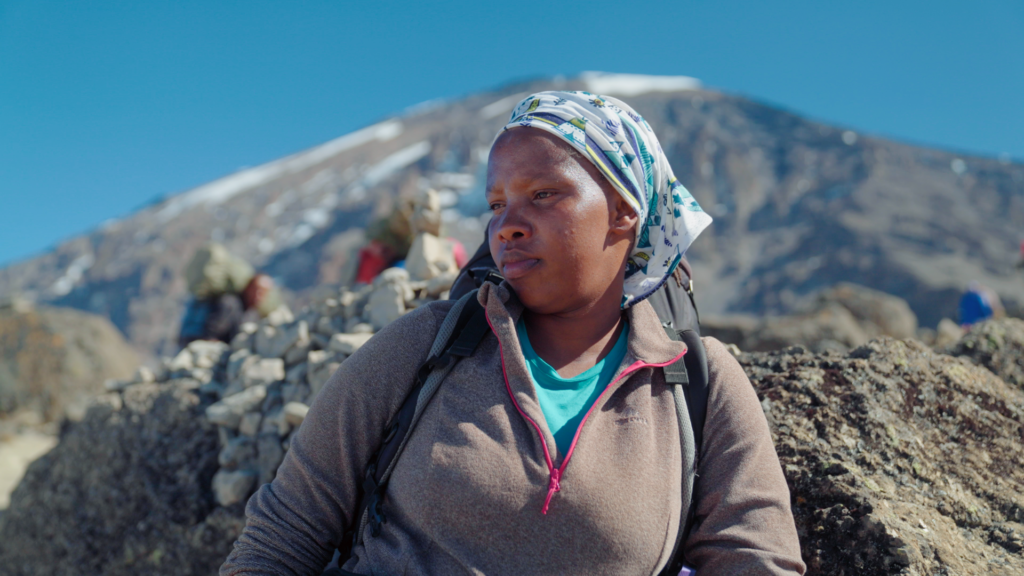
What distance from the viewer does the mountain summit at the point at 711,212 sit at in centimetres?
4891

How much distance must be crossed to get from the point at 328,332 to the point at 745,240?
62514mm

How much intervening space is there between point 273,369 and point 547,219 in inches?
92.4

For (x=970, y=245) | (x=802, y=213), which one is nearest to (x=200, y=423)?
(x=970, y=245)

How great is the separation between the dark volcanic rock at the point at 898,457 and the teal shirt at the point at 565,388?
793 mm

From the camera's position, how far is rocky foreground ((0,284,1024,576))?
182cm

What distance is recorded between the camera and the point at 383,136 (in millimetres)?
94250

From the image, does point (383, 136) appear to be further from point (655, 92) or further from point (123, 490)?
point (123, 490)

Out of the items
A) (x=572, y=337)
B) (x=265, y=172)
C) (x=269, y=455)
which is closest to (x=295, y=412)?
(x=269, y=455)

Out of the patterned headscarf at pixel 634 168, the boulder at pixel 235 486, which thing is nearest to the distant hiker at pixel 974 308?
the patterned headscarf at pixel 634 168

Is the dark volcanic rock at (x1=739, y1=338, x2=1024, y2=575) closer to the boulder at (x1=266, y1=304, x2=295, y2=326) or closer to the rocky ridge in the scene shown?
the boulder at (x1=266, y1=304, x2=295, y2=326)

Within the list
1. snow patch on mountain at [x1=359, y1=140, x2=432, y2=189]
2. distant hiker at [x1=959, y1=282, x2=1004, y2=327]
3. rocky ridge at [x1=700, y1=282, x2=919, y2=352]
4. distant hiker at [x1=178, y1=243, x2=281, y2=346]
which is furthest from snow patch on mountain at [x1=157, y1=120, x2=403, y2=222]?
distant hiker at [x1=959, y1=282, x2=1004, y2=327]

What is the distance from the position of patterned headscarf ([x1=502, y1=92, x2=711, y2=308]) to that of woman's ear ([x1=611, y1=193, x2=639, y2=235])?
0.02m

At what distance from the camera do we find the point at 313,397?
301 centimetres

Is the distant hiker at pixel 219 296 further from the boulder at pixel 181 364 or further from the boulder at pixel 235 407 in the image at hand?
the boulder at pixel 235 407
